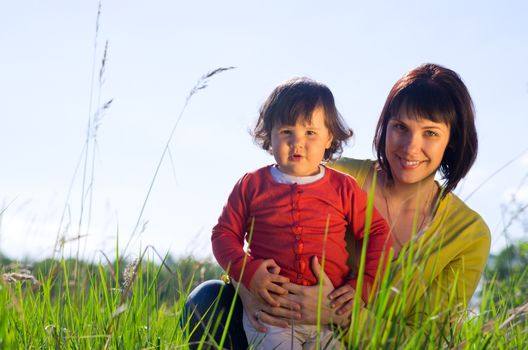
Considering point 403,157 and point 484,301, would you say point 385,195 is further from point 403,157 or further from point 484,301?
point 484,301

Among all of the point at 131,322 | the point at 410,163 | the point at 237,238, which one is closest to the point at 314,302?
the point at 237,238

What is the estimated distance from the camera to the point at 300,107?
3.36m

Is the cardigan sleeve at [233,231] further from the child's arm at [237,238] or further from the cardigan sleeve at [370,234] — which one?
the cardigan sleeve at [370,234]

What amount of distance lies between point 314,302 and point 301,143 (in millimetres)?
726

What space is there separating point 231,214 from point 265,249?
0.24 metres

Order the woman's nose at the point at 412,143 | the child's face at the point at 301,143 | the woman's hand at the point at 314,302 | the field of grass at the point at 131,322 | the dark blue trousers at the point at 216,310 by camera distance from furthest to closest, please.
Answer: the woman's nose at the point at 412,143
the dark blue trousers at the point at 216,310
the child's face at the point at 301,143
the woman's hand at the point at 314,302
the field of grass at the point at 131,322

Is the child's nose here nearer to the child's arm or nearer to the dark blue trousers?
the child's arm

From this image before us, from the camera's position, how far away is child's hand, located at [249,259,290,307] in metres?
3.28

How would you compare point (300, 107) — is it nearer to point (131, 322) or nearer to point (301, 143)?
point (301, 143)

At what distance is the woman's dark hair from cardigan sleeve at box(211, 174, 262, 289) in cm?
96

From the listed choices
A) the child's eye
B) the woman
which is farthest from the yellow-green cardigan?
the child's eye

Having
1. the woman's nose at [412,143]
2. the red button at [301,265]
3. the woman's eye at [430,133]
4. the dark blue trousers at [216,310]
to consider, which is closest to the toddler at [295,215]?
the red button at [301,265]

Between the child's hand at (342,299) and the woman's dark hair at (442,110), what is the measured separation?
3.45 feet

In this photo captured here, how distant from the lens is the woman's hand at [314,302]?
325 centimetres
